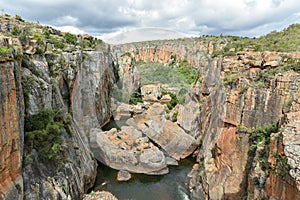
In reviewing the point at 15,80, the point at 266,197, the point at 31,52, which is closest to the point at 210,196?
the point at 266,197

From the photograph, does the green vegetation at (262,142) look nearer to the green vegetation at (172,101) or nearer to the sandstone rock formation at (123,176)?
the sandstone rock formation at (123,176)

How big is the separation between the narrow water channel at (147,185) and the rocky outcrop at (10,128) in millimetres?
8584

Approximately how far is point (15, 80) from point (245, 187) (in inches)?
526

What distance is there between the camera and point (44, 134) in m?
12.1

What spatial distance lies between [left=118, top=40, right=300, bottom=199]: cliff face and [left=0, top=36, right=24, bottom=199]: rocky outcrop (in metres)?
10.7

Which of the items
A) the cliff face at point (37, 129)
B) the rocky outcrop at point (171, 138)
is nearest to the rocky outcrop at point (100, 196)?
the cliff face at point (37, 129)

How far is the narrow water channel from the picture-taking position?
17.1 metres

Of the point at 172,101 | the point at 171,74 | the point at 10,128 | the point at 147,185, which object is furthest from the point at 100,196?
the point at 171,74

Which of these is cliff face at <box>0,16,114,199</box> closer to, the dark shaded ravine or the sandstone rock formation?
the dark shaded ravine

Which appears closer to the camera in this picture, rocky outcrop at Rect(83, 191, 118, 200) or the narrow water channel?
rocky outcrop at Rect(83, 191, 118, 200)

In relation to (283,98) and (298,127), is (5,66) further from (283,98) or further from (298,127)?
(283,98)

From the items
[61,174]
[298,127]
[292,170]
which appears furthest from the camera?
[61,174]

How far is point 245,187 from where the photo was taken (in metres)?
13.3

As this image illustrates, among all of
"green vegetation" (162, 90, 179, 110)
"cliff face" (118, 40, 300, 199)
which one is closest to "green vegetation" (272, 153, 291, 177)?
"cliff face" (118, 40, 300, 199)
